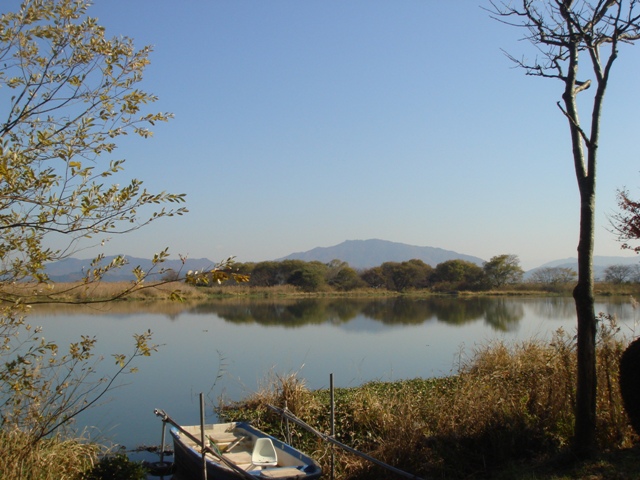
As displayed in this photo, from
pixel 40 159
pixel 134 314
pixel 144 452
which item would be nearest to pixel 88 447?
pixel 144 452

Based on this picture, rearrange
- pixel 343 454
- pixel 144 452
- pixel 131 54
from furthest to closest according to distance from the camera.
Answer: pixel 144 452, pixel 343 454, pixel 131 54

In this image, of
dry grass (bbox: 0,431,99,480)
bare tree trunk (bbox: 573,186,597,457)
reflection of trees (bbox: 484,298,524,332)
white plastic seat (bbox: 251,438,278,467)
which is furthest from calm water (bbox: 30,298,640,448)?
bare tree trunk (bbox: 573,186,597,457)

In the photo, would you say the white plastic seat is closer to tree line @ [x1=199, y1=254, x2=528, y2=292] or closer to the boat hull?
→ the boat hull

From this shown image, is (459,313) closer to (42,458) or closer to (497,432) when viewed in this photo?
(497,432)

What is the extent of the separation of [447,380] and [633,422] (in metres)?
4.61

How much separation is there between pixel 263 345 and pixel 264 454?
418 inches

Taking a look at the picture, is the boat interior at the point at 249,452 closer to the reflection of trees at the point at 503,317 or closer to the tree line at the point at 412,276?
the reflection of trees at the point at 503,317

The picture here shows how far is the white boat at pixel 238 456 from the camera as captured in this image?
5.38 meters

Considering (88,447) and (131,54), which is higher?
(131,54)

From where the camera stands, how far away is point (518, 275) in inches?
1784

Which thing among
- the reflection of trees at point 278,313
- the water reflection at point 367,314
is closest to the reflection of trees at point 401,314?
the water reflection at point 367,314

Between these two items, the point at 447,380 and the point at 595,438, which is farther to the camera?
the point at 447,380

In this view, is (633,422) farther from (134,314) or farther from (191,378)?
(134,314)

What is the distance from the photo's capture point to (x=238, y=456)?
6184 mm
